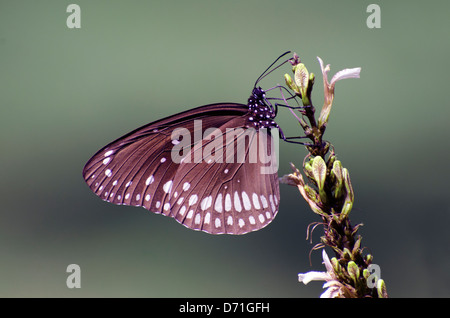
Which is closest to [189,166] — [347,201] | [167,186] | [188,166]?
[188,166]

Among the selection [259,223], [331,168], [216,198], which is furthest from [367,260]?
[216,198]

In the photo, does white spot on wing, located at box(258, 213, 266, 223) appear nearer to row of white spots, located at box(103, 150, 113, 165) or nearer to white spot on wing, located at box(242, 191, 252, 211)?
white spot on wing, located at box(242, 191, 252, 211)

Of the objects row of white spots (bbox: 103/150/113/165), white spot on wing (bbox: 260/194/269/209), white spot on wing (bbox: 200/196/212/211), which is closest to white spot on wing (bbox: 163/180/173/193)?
white spot on wing (bbox: 200/196/212/211)

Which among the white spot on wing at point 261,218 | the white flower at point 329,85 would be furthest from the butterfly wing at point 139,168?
the white flower at point 329,85

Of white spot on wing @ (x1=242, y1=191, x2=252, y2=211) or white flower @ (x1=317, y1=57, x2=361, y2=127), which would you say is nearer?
white flower @ (x1=317, y1=57, x2=361, y2=127)

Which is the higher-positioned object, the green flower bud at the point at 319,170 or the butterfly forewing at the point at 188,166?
the butterfly forewing at the point at 188,166

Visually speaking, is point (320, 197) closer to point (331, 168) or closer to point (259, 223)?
point (331, 168)

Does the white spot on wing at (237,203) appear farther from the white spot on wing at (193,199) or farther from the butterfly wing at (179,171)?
the white spot on wing at (193,199)

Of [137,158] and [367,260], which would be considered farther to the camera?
[137,158]
